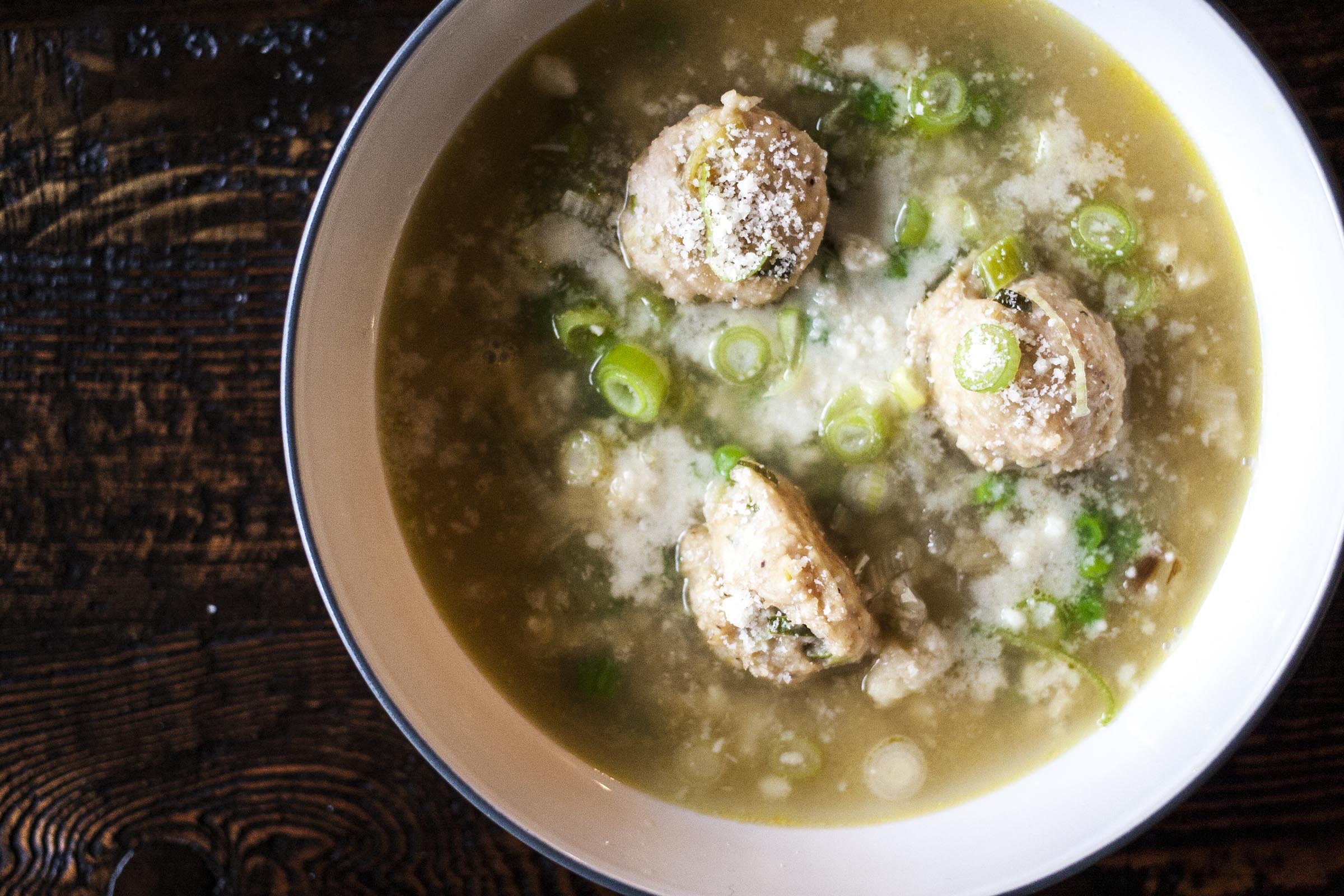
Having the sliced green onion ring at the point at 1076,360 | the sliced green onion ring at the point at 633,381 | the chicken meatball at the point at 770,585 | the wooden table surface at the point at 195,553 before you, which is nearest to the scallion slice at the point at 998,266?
the sliced green onion ring at the point at 1076,360

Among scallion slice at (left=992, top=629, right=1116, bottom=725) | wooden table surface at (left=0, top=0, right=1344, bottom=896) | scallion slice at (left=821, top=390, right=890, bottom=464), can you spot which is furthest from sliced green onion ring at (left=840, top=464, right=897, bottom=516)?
wooden table surface at (left=0, top=0, right=1344, bottom=896)

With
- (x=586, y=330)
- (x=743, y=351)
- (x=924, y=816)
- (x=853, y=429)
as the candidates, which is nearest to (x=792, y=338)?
(x=743, y=351)

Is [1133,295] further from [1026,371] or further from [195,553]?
[195,553]

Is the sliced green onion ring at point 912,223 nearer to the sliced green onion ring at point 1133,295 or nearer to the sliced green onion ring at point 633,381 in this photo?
the sliced green onion ring at point 1133,295

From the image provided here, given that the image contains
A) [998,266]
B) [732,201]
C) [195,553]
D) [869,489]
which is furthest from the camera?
[195,553]

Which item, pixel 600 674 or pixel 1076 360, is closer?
pixel 1076 360

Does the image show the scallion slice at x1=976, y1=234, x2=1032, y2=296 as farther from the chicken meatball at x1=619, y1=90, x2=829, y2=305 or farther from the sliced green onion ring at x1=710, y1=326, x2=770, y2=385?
the sliced green onion ring at x1=710, y1=326, x2=770, y2=385
